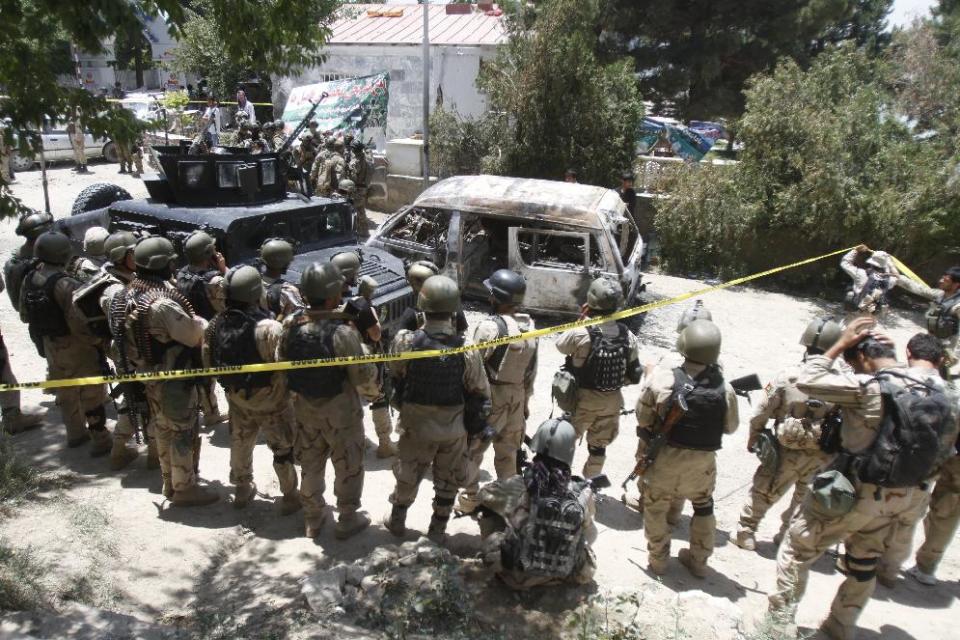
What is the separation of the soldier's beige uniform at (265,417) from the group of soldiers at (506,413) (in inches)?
0.6

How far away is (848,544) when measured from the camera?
12.5 ft

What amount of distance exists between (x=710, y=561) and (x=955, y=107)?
10349 millimetres

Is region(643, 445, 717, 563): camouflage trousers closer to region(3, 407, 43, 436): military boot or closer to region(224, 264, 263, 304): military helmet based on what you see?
region(224, 264, 263, 304): military helmet

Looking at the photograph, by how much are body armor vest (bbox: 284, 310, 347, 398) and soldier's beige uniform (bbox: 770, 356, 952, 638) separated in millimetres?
2626

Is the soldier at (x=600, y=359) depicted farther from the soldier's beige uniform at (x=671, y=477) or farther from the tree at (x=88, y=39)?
the tree at (x=88, y=39)

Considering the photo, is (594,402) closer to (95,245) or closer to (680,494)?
(680,494)

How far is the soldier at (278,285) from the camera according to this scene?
5.10m

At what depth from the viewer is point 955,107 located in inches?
438

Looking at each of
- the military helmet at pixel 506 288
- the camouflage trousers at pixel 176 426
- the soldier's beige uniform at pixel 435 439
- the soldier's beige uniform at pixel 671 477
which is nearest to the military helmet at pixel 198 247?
the camouflage trousers at pixel 176 426

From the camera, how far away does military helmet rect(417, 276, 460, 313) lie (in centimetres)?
407

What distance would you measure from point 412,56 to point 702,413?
1651 cm

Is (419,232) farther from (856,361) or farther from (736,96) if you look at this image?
(736,96)

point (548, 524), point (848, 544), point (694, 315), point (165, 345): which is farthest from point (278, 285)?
point (848, 544)

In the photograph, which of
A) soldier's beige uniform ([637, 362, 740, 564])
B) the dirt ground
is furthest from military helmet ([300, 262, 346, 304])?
soldier's beige uniform ([637, 362, 740, 564])
